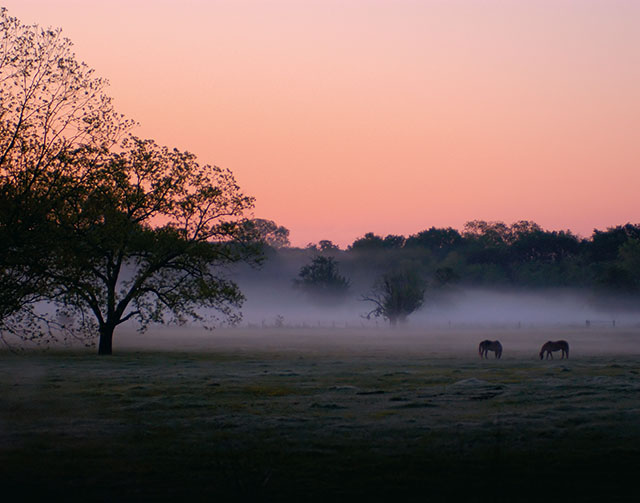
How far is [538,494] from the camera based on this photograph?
1355cm

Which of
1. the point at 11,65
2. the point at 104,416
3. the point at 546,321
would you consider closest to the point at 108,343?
the point at 11,65

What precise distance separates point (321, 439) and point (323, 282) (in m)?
147

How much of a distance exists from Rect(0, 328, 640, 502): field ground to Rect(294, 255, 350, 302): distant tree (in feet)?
427

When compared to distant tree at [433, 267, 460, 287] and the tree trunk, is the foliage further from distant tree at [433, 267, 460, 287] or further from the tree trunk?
distant tree at [433, 267, 460, 287]

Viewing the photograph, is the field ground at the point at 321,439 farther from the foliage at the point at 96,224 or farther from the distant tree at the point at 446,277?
the distant tree at the point at 446,277

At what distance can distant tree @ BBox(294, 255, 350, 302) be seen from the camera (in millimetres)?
165000

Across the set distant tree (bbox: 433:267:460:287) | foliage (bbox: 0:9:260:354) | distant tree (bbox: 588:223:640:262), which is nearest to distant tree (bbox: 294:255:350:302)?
distant tree (bbox: 433:267:460:287)

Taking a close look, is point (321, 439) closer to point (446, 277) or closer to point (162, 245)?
point (162, 245)

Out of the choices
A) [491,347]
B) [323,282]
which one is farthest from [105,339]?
[323,282]

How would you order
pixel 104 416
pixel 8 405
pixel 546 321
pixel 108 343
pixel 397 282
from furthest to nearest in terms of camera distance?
pixel 546 321 < pixel 397 282 < pixel 108 343 < pixel 8 405 < pixel 104 416

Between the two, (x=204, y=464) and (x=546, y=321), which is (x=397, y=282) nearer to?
(x=546, y=321)

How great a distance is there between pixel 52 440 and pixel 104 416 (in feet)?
13.6

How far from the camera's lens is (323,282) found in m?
166

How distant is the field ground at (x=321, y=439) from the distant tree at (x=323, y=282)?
130163 millimetres
